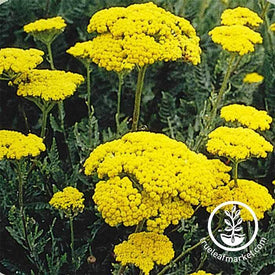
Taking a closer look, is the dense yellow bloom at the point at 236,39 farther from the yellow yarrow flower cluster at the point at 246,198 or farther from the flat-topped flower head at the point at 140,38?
the yellow yarrow flower cluster at the point at 246,198

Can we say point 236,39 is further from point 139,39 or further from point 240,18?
point 139,39

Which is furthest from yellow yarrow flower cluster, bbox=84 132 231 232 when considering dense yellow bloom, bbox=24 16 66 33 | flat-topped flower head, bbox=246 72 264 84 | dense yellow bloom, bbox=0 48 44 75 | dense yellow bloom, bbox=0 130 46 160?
flat-topped flower head, bbox=246 72 264 84

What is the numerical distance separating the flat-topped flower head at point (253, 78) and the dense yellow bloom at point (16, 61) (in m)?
0.79

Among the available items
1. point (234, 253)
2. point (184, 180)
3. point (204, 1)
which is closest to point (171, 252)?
point (184, 180)

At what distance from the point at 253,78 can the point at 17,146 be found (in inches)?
36.7

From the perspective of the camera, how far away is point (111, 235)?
→ 135 cm

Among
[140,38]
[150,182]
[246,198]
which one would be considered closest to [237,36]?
[140,38]

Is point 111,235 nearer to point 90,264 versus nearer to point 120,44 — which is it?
point 90,264

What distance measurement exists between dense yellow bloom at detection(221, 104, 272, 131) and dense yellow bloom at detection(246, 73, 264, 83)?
1.82ft

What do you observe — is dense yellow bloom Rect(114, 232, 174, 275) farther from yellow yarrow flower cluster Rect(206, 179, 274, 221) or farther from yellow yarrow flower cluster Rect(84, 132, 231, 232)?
yellow yarrow flower cluster Rect(206, 179, 274, 221)

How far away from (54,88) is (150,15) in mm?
261

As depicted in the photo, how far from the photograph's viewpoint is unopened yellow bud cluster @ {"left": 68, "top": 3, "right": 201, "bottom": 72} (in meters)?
1.11

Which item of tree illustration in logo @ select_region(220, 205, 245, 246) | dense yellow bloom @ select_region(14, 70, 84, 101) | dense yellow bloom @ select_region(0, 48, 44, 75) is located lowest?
tree illustration in logo @ select_region(220, 205, 245, 246)

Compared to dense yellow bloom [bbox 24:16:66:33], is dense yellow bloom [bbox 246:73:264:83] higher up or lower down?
lower down
